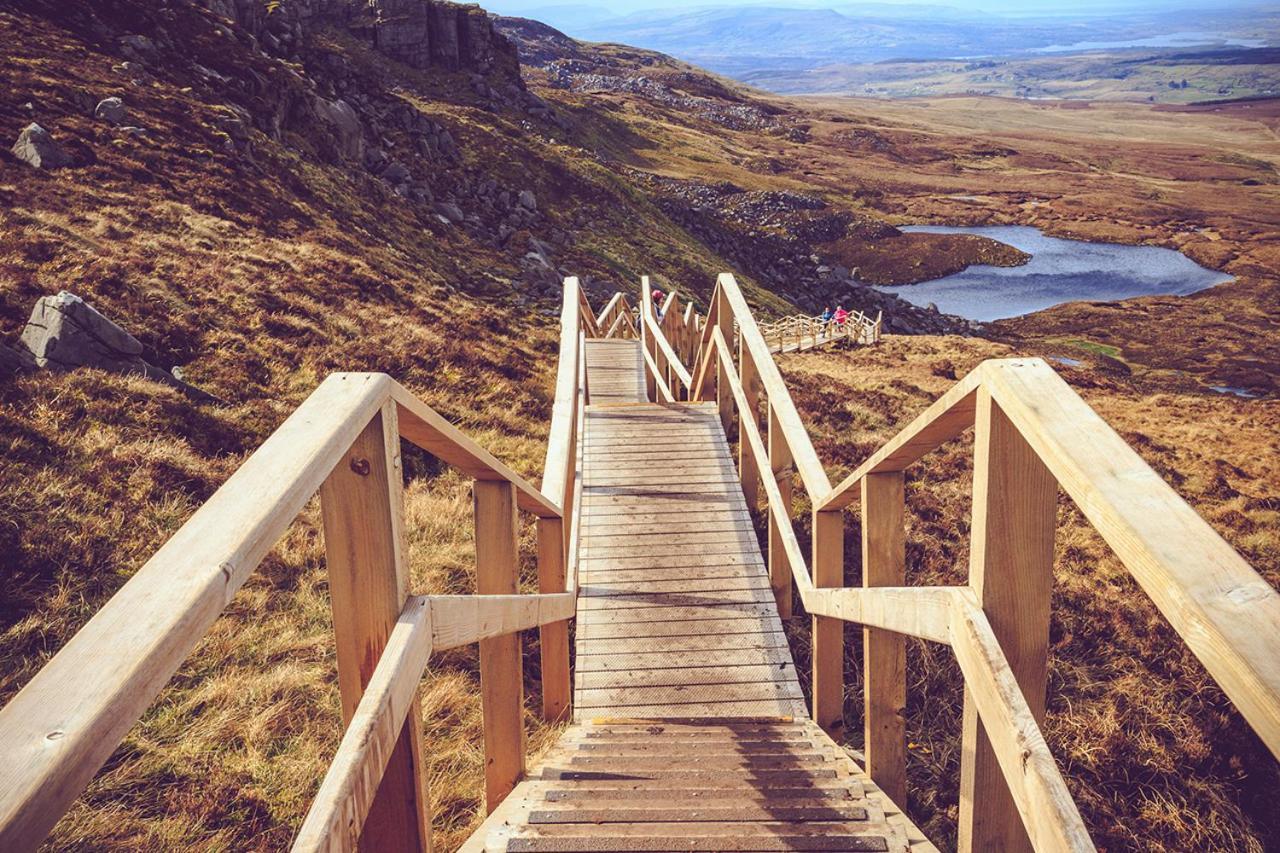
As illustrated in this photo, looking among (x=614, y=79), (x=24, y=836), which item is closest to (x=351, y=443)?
(x=24, y=836)

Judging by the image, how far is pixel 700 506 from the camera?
607 cm

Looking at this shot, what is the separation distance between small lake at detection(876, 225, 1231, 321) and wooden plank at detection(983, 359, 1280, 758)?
44.6 m

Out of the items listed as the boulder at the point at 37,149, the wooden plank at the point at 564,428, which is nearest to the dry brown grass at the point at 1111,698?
the wooden plank at the point at 564,428

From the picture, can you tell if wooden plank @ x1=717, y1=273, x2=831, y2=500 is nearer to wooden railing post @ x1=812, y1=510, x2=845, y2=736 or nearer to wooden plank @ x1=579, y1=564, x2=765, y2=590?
wooden railing post @ x1=812, y1=510, x2=845, y2=736

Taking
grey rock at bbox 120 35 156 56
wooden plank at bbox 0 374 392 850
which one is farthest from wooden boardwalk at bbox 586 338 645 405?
grey rock at bbox 120 35 156 56

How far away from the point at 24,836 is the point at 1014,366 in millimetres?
1627

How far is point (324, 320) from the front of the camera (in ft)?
37.7

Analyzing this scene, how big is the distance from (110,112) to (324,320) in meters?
9.78

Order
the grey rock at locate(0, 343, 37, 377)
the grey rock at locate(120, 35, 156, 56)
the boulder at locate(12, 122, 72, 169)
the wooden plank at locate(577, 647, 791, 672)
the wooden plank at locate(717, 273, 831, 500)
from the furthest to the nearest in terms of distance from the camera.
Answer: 1. the grey rock at locate(120, 35, 156, 56)
2. the boulder at locate(12, 122, 72, 169)
3. the grey rock at locate(0, 343, 37, 377)
4. the wooden plank at locate(577, 647, 791, 672)
5. the wooden plank at locate(717, 273, 831, 500)

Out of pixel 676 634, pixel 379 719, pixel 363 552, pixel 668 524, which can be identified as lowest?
pixel 676 634

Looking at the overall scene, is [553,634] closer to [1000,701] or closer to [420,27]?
[1000,701]

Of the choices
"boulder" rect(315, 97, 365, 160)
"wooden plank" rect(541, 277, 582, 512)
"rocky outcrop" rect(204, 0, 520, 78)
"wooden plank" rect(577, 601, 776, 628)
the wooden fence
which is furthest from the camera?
"rocky outcrop" rect(204, 0, 520, 78)

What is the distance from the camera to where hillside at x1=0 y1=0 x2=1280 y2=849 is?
3.86m

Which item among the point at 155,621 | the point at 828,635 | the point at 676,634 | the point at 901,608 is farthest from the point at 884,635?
the point at 155,621
